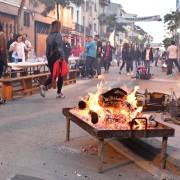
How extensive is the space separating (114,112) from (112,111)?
0.15ft

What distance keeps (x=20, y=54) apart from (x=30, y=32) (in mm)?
24584

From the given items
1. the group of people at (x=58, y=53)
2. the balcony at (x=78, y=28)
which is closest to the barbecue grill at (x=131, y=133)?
the group of people at (x=58, y=53)

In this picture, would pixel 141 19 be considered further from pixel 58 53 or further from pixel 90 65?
pixel 58 53

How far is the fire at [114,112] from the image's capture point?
6.30 m

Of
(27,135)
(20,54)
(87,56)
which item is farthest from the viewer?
(87,56)

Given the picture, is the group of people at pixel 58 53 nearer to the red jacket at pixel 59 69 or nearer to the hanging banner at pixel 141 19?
the red jacket at pixel 59 69

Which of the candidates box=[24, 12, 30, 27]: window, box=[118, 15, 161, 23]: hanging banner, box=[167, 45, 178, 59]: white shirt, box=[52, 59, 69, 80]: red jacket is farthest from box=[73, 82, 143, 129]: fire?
box=[118, 15, 161, 23]: hanging banner

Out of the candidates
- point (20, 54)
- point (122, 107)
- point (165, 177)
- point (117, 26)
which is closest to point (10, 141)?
point (122, 107)

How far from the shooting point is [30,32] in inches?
1665

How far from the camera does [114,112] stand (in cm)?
671

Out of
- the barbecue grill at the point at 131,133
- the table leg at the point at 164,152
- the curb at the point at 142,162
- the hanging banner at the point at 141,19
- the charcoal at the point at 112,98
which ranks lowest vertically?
the curb at the point at 142,162

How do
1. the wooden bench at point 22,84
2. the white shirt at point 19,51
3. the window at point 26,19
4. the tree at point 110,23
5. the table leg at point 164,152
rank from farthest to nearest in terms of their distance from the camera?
the tree at point 110,23
the window at point 26,19
the white shirt at point 19,51
the wooden bench at point 22,84
the table leg at point 164,152

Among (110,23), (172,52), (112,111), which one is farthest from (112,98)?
(110,23)

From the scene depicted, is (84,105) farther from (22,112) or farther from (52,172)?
(22,112)
